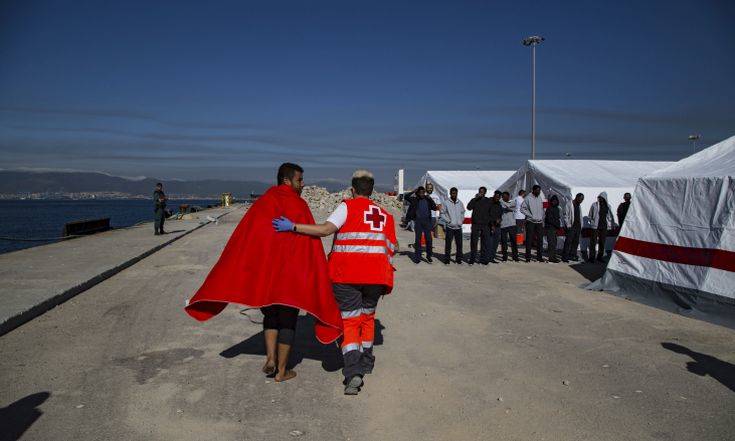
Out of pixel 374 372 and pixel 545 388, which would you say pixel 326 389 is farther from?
pixel 545 388

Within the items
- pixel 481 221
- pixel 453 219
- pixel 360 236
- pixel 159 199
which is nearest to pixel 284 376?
pixel 360 236

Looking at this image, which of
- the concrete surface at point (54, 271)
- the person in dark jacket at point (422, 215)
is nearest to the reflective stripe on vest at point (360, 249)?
the concrete surface at point (54, 271)

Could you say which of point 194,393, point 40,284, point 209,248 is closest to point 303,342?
point 194,393

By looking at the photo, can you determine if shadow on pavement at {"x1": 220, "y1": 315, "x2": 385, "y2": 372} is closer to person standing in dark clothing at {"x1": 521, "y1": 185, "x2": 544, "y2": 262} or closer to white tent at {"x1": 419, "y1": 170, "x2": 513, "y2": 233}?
person standing in dark clothing at {"x1": 521, "y1": 185, "x2": 544, "y2": 262}

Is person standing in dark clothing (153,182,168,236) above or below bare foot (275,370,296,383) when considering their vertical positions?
above

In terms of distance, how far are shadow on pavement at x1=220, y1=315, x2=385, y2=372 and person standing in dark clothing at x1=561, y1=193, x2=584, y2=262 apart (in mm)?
9358

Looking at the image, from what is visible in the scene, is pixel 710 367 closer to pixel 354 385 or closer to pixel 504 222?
pixel 354 385

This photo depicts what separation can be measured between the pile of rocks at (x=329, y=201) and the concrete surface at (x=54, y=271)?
23.2 metres

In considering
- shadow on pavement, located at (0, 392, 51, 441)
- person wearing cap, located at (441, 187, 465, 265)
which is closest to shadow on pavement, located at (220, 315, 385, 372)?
shadow on pavement, located at (0, 392, 51, 441)

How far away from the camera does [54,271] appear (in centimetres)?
999

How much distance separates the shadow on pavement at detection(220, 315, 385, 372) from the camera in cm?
533

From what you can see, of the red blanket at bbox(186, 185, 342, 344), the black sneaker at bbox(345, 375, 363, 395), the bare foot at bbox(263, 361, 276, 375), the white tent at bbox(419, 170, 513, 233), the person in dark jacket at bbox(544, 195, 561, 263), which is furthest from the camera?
the white tent at bbox(419, 170, 513, 233)

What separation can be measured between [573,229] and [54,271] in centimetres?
1276

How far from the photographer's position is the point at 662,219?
8.96 meters
